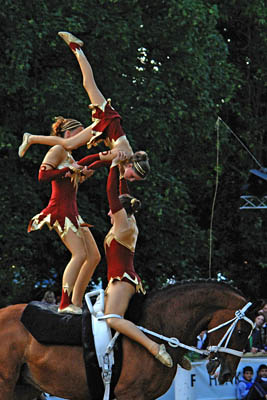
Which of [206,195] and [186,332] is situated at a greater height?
[186,332]

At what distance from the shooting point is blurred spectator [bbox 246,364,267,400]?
1188cm

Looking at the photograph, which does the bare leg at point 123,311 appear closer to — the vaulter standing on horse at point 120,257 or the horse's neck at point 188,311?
the vaulter standing on horse at point 120,257

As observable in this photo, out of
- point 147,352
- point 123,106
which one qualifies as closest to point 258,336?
point 123,106

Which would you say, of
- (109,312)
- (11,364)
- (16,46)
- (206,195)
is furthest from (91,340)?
(206,195)

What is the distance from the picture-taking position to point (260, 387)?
39.2 feet

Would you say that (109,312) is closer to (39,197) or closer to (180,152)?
(39,197)

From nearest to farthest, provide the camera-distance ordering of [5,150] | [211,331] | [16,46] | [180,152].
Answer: [211,331]
[16,46]
[5,150]
[180,152]

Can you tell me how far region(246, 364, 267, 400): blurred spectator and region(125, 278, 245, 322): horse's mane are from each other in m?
5.10

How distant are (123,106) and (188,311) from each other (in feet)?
31.7

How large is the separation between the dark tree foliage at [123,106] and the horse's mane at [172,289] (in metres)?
8.34

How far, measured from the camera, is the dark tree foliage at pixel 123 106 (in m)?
15.6

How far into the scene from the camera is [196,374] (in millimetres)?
11719

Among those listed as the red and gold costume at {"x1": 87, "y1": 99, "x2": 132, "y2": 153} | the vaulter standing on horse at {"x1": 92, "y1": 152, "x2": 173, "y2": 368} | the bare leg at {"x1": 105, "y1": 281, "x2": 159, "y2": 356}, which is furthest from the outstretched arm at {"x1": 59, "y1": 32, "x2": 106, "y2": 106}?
the bare leg at {"x1": 105, "y1": 281, "x2": 159, "y2": 356}

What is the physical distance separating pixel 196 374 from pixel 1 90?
22.4ft
